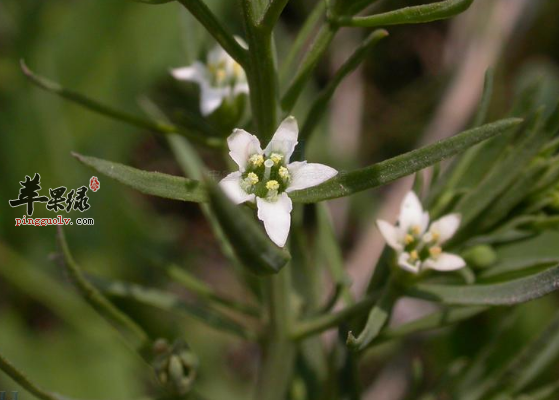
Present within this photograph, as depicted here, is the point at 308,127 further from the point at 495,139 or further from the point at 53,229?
the point at 53,229

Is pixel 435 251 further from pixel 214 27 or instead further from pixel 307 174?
pixel 214 27

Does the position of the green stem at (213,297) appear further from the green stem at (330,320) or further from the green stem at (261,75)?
the green stem at (261,75)

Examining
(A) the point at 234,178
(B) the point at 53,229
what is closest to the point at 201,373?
(B) the point at 53,229

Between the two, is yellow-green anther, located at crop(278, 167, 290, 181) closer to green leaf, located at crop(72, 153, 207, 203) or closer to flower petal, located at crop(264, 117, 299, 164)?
flower petal, located at crop(264, 117, 299, 164)

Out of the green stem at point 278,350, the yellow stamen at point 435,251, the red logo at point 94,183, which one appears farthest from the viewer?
the red logo at point 94,183

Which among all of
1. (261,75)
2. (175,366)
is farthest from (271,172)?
(175,366)

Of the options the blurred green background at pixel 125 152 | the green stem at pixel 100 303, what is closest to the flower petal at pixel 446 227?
the green stem at pixel 100 303
